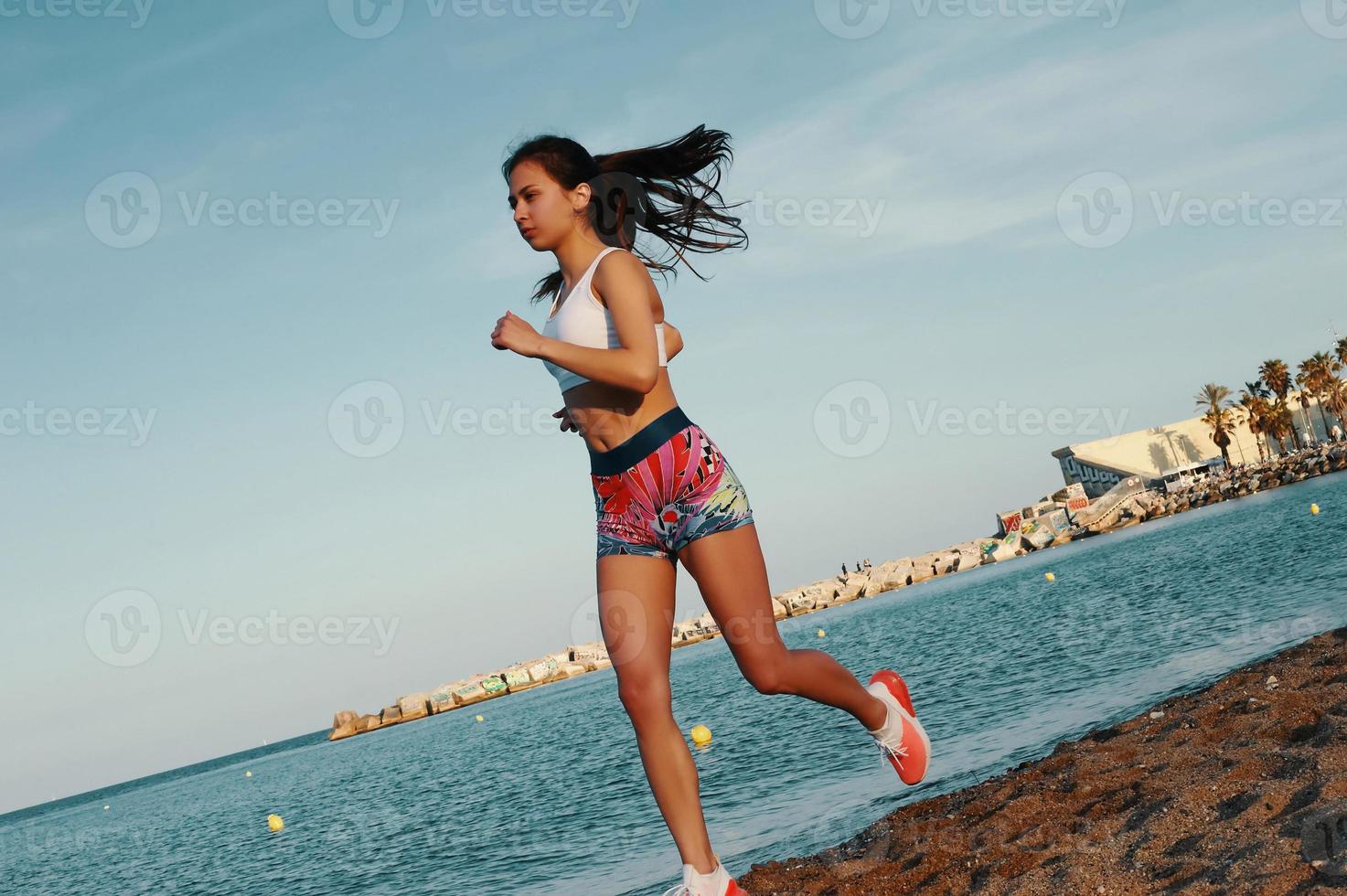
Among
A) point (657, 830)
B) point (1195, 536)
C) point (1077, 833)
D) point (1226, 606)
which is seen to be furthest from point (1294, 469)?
point (1077, 833)

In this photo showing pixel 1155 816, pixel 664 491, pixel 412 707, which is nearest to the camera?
pixel 664 491

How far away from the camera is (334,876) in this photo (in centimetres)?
1503

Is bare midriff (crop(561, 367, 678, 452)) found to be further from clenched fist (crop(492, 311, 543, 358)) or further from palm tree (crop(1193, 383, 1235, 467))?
palm tree (crop(1193, 383, 1235, 467))

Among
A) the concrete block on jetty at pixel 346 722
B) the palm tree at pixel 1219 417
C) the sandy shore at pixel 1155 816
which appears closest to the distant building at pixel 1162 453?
the palm tree at pixel 1219 417

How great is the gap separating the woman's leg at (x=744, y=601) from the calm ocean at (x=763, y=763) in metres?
4.57

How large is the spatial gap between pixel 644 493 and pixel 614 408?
318mm

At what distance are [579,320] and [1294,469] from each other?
85.3 m

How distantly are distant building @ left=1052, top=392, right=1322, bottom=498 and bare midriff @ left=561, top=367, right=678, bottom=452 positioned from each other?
96833 millimetres

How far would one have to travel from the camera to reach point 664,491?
350 cm

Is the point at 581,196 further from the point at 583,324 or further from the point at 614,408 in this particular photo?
the point at 614,408

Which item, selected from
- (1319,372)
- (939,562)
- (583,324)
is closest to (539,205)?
(583,324)

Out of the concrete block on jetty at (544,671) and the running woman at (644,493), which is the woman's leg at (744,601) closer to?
the running woman at (644,493)

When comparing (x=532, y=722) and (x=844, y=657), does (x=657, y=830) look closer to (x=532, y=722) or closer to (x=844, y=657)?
(x=844, y=657)

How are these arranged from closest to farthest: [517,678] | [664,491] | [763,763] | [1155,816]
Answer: [664,491], [1155,816], [763,763], [517,678]
